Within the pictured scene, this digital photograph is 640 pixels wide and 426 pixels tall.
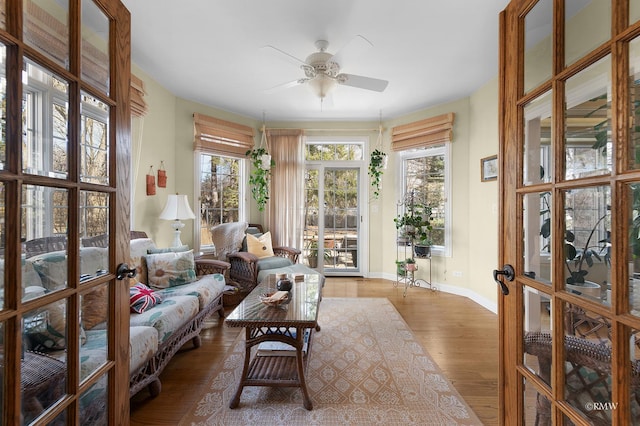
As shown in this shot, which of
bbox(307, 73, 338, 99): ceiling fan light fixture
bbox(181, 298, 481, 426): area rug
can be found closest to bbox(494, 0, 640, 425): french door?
bbox(181, 298, 481, 426): area rug

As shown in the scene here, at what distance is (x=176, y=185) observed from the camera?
12.6ft

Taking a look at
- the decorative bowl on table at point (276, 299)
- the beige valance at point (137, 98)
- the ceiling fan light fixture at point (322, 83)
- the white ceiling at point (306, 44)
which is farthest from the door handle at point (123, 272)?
the beige valance at point (137, 98)

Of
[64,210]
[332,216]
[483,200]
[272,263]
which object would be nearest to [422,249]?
[483,200]

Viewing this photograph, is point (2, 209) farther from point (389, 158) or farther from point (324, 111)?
point (389, 158)

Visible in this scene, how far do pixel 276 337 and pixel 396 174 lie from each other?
3.49m

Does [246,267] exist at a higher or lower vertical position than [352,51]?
lower

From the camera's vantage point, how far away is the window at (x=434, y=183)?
4.11m

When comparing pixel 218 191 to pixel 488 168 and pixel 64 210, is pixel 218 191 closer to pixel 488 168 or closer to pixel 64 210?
pixel 64 210

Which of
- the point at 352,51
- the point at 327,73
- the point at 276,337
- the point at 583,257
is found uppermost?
the point at 352,51

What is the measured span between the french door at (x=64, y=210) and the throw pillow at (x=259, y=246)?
2.74m

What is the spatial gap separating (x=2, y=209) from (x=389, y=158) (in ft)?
14.7

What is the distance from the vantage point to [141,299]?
6.47 feet

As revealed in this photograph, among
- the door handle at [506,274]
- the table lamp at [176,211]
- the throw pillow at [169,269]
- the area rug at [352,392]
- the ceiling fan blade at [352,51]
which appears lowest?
the area rug at [352,392]

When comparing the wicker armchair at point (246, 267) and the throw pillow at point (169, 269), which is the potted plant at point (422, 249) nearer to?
the wicker armchair at point (246, 267)
